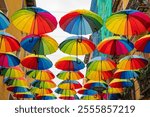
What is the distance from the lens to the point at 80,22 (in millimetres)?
11430

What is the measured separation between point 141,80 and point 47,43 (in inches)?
318

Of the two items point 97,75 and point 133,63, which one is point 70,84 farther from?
point 133,63

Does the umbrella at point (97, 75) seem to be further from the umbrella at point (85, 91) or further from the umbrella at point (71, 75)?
the umbrella at point (85, 91)

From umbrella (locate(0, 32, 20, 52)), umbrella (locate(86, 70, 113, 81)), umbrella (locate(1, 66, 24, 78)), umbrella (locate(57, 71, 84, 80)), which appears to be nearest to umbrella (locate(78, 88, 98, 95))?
umbrella (locate(57, 71, 84, 80))

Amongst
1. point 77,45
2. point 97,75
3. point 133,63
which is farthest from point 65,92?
point 77,45

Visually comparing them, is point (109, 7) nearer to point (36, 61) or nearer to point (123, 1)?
point (123, 1)

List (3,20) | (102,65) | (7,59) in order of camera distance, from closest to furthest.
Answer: (3,20) → (7,59) → (102,65)

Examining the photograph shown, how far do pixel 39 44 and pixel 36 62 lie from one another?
6.13 feet

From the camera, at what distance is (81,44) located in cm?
1262

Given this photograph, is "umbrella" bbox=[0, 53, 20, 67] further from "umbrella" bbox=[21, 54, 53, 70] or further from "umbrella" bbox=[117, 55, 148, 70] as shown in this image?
"umbrella" bbox=[117, 55, 148, 70]

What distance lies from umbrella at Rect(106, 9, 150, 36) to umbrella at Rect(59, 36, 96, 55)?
1.44 m

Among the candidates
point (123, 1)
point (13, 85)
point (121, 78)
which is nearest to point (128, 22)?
point (121, 78)

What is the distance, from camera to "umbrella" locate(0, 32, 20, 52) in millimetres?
11698

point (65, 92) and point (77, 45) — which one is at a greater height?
point (77, 45)
